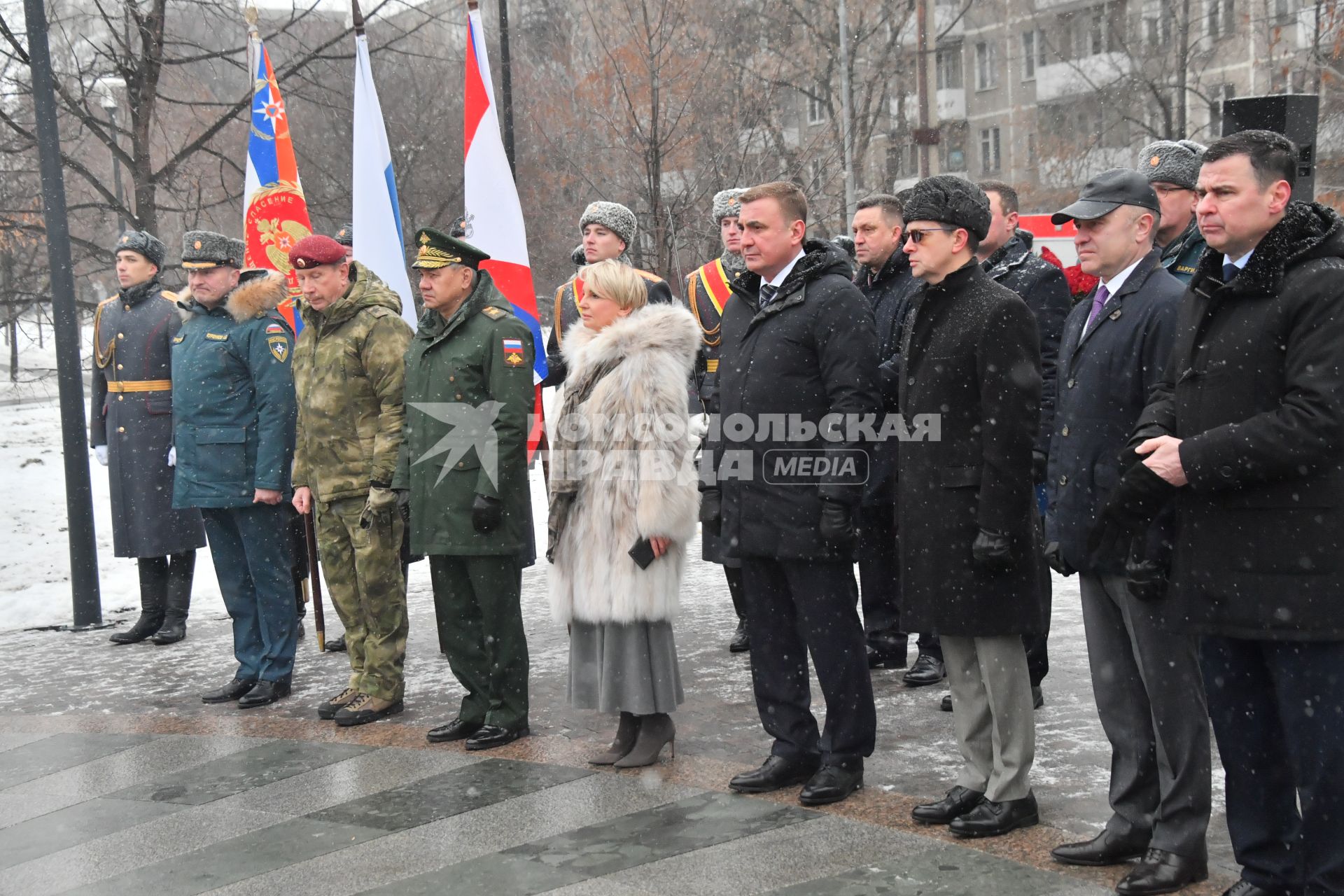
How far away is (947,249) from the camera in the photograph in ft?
15.8

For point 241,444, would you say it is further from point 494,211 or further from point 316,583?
point 494,211

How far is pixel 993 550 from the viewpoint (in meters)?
4.50

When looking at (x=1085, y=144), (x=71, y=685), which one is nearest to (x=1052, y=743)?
(x=71, y=685)

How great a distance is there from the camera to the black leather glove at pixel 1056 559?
4617 millimetres

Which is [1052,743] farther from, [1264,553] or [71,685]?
[71,685]

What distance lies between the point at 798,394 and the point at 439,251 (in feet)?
6.63

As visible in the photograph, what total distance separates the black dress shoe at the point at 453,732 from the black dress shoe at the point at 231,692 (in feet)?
4.84

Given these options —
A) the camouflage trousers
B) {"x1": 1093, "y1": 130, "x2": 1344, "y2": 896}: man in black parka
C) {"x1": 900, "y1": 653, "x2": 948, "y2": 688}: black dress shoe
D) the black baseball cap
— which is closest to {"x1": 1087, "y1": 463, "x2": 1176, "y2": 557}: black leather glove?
{"x1": 1093, "y1": 130, "x2": 1344, "y2": 896}: man in black parka

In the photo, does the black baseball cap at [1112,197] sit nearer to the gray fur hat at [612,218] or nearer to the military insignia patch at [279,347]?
the gray fur hat at [612,218]

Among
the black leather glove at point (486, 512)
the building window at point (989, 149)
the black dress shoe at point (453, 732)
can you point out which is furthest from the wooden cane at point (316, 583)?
the building window at point (989, 149)

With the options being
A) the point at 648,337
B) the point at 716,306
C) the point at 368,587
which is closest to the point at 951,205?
the point at 648,337

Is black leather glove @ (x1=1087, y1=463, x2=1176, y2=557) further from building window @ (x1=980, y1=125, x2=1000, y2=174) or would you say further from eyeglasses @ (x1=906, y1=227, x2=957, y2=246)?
building window @ (x1=980, y1=125, x2=1000, y2=174)

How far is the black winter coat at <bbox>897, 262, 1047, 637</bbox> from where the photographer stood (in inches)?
180

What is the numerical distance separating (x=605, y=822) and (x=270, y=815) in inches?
53.2
